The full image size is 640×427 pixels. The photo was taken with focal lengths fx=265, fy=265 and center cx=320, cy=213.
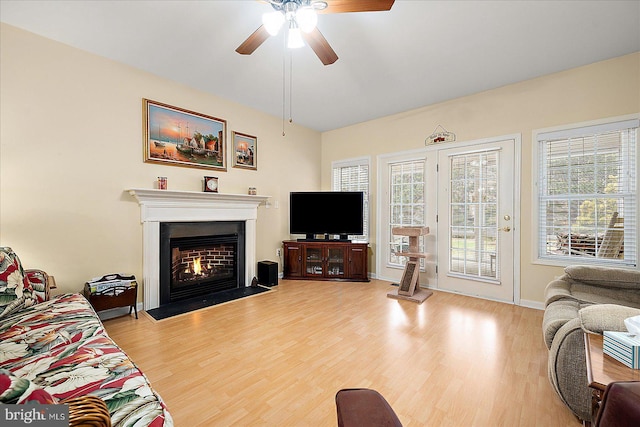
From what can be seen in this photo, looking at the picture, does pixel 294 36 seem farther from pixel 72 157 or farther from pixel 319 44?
pixel 72 157

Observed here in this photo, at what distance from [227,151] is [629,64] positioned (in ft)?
15.6

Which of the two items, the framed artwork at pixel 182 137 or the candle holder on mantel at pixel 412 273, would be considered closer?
the framed artwork at pixel 182 137

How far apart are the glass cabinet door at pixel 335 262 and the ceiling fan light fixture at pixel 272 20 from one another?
338cm

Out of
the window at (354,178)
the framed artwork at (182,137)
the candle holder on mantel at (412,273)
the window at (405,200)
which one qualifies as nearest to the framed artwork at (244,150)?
the framed artwork at (182,137)

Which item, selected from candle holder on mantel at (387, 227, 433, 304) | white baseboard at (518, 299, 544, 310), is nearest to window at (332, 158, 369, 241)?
candle holder on mantel at (387, 227, 433, 304)

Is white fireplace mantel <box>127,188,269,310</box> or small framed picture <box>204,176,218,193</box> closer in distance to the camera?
white fireplace mantel <box>127,188,269,310</box>

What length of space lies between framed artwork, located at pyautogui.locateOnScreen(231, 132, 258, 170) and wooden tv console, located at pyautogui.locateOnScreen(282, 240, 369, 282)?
1.46 meters

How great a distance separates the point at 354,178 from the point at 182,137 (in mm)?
2938

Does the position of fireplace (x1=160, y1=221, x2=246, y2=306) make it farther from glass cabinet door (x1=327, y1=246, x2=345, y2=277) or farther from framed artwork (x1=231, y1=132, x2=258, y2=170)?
glass cabinet door (x1=327, y1=246, x2=345, y2=277)

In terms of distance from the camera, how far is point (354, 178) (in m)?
5.04

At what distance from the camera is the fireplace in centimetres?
330

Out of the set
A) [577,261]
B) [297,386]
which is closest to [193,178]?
[297,386]

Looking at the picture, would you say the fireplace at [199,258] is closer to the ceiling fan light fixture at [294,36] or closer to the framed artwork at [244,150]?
the framed artwork at [244,150]

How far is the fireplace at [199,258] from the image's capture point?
10.8 ft
